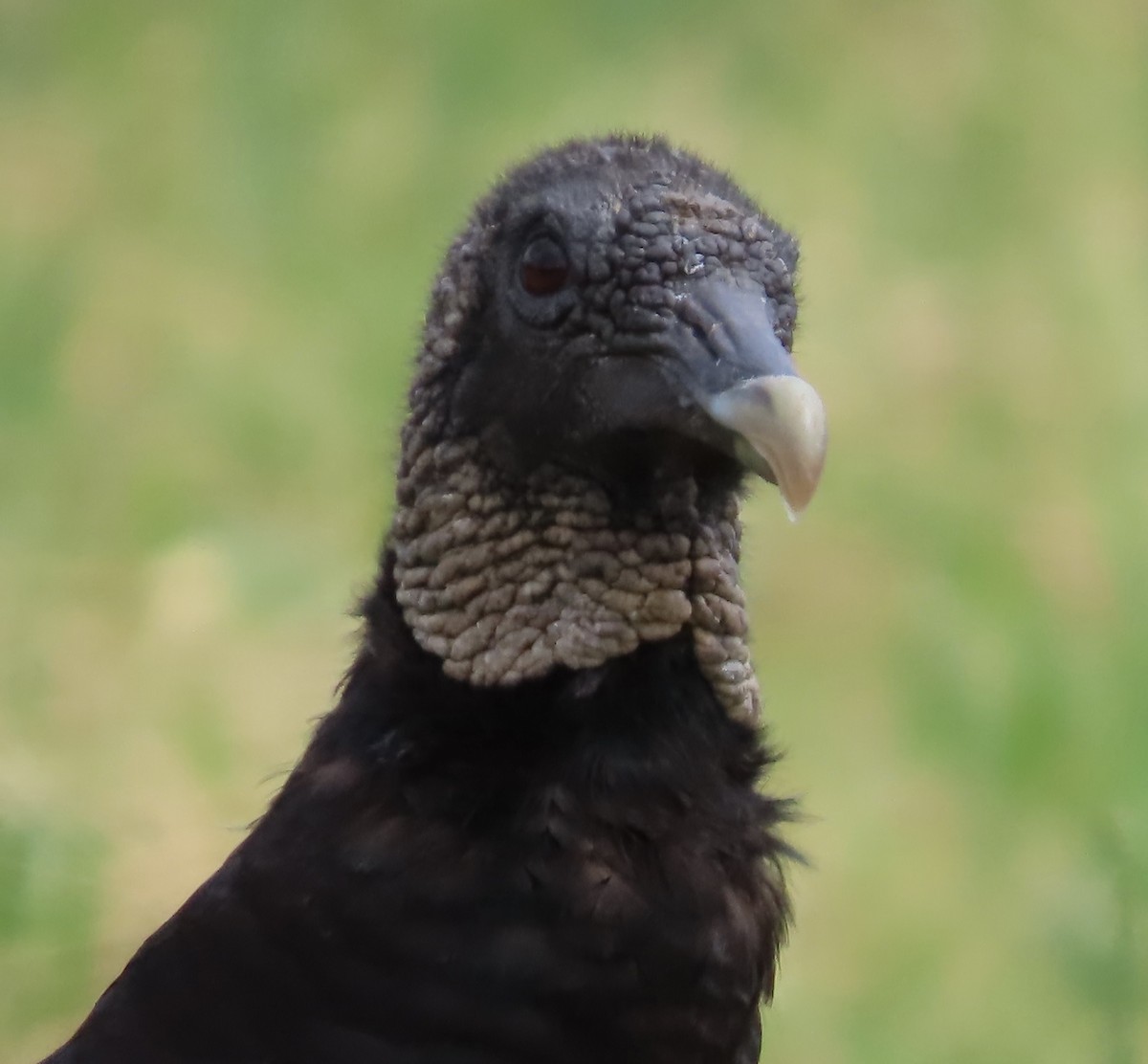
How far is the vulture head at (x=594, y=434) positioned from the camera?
206cm

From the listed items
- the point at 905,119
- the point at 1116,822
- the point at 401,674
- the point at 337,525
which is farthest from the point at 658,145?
the point at 905,119

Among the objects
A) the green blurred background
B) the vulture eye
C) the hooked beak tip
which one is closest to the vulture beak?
the hooked beak tip

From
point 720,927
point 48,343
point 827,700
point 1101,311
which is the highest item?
point 1101,311

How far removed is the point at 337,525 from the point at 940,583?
1.64m

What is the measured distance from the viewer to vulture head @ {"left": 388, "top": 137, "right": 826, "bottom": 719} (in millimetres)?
2059

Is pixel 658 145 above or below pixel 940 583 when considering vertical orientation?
below

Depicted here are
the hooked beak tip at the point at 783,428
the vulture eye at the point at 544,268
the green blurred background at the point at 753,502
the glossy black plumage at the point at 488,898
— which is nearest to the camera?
the hooked beak tip at the point at 783,428

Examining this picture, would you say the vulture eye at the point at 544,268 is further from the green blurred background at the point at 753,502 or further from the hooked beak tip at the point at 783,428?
the green blurred background at the point at 753,502

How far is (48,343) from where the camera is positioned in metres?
5.65

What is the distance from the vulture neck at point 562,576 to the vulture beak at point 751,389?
16 centimetres

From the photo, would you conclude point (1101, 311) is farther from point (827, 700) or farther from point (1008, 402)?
point (827, 700)

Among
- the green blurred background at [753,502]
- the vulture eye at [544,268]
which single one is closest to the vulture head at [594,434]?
the vulture eye at [544,268]

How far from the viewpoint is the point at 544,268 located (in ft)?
7.00

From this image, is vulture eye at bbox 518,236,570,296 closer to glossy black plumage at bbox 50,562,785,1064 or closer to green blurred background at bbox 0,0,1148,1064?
glossy black plumage at bbox 50,562,785,1064
